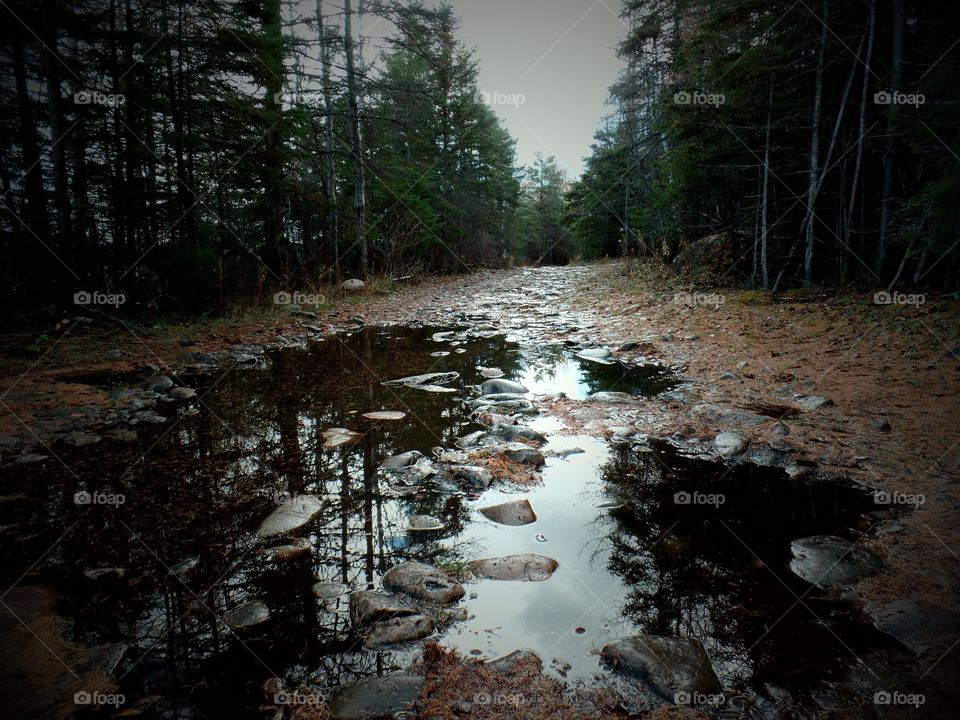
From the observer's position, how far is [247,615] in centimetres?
181

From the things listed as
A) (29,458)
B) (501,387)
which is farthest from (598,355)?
(29,458)

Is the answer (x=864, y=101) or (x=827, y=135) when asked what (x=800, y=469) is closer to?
(x=864, y=101)

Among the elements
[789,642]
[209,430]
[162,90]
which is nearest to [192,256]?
[162,90]

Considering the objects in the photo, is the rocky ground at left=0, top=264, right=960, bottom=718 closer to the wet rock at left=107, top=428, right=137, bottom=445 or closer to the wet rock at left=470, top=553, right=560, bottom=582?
the wet rock at left=107, top=428, right=137, bottom=445

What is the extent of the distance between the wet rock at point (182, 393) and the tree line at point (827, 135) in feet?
27.5

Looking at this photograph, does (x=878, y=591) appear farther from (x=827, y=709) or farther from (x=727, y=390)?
(x=727, y=390)

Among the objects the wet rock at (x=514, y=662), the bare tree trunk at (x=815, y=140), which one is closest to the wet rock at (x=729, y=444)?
the wet rock at (x=514, y=662)

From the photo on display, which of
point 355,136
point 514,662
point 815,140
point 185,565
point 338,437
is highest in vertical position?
point 355,136

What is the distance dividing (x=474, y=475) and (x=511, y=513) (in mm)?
425

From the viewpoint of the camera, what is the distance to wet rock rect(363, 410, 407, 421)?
13.0ft

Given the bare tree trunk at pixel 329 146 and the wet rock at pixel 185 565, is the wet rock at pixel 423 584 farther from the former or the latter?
the bare tree trunk at pixel 329 146

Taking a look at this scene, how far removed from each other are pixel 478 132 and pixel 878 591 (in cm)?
2476

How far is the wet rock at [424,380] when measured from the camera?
4.94m

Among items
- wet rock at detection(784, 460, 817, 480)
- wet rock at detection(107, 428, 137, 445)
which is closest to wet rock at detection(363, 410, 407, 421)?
wet rock at detection(107, 428, 137, 445)
